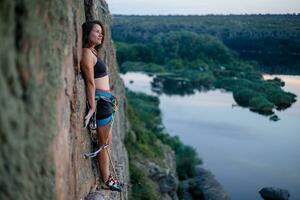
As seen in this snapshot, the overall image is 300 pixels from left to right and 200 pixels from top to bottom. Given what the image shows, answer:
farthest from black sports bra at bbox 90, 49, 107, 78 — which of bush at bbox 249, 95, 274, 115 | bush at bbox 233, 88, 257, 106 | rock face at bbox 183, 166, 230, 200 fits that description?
bush at bbox 233, 88, 257, 106

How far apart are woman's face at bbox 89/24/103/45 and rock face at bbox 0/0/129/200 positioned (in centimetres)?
61

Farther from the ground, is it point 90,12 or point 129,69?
point 90,12

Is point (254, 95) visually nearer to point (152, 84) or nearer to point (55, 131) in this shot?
point (152, 84)

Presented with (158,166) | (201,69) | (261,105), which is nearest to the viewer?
(158,166)

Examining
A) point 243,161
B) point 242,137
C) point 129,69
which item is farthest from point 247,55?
point 243,161

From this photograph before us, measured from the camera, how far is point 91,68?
5.95m

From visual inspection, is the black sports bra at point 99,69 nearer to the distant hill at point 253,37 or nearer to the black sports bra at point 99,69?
the black sports bra at point 99,69

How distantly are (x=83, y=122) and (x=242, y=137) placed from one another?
32.7 meters

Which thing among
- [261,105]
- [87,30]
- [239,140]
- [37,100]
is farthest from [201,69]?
[37,100]

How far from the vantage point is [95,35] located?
6094 mm

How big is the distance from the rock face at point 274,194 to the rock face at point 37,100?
932 inches

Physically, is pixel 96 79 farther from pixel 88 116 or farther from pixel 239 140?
pixel 239 140

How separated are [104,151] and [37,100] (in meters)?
3.33

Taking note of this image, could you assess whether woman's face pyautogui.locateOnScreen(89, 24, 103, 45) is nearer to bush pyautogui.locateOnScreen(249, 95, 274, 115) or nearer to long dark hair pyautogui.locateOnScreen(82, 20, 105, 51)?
long dark hair pyautogui.locateOnScreen(82, 20, 105, 51)
